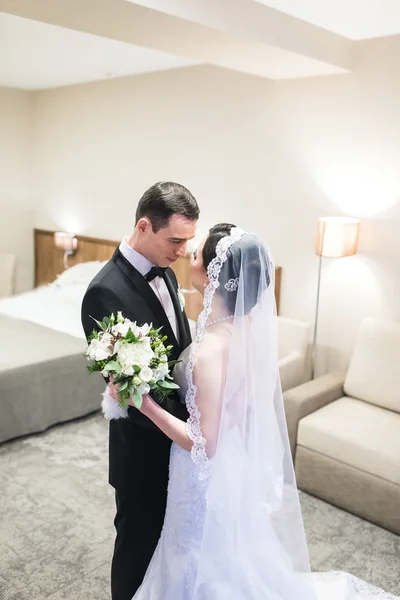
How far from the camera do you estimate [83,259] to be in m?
6.11

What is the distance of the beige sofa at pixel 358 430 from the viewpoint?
9.95 ft

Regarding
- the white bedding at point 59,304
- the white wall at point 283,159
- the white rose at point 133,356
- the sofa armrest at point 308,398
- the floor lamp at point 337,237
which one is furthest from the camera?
the white bedding at point 59,304

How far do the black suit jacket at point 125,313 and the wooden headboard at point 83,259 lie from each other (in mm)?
2601

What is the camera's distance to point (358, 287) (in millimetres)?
4047

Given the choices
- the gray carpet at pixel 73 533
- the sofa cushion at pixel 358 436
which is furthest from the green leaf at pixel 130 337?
the sofa cushion at pixel 358 436

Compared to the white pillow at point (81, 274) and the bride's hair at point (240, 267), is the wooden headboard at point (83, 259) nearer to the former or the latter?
the white pillow at point (81, 274)

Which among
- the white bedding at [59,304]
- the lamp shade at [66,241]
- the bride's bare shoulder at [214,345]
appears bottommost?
the white bedding at [59,304]

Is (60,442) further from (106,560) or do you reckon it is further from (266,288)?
(266,288)

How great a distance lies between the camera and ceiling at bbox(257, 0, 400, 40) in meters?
3.04

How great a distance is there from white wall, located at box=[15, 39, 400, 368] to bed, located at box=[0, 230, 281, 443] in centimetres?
50

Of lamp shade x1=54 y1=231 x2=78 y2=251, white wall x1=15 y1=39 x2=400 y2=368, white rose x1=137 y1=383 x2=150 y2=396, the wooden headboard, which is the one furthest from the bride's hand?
lamp shade x1=54 y1=231 x2=78 y2=251

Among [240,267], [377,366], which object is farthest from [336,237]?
[240,267]

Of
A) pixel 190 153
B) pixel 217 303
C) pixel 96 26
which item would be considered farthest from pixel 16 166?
pixel 217 303

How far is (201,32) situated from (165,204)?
129 centimetres
